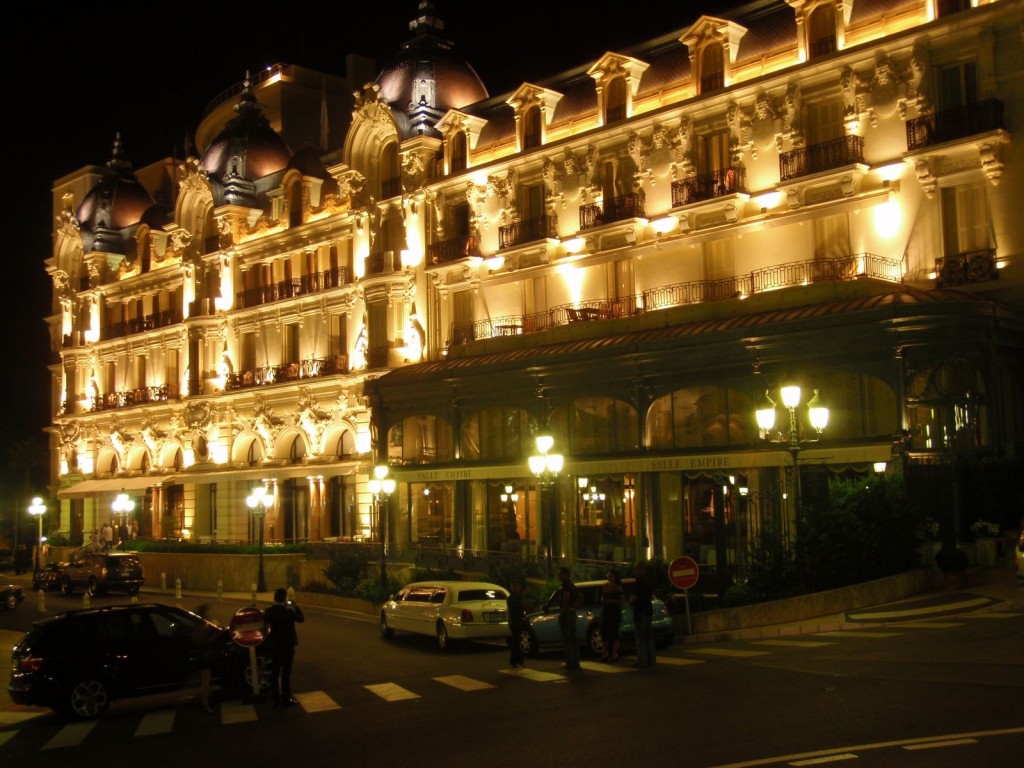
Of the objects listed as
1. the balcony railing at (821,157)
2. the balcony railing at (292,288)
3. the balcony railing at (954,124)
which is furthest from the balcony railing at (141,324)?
the balcony railing at (954,124)

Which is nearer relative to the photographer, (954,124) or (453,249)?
(954,124)

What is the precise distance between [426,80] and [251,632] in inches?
1354

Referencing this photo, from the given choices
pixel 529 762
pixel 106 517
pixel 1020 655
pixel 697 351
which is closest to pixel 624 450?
pixel 697 351

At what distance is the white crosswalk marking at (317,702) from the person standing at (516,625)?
3.49 meters

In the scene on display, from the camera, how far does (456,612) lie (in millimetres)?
24375

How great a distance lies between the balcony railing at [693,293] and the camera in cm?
3325

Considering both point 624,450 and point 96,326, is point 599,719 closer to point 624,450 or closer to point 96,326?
point 624,450

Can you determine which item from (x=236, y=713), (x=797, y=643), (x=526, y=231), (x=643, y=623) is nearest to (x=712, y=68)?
(x=526, y=231)

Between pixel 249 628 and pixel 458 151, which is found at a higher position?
pixel 458 151

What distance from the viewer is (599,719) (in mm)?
14359

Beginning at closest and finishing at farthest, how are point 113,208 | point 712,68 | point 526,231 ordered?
point 712,68, point 526,231, point 113,208

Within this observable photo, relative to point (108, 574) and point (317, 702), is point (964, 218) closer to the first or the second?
point (317, 702)

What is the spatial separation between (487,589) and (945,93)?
735 inches

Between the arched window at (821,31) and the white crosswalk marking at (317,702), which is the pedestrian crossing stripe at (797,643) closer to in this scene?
the white crosswalk marking at (317,702)
